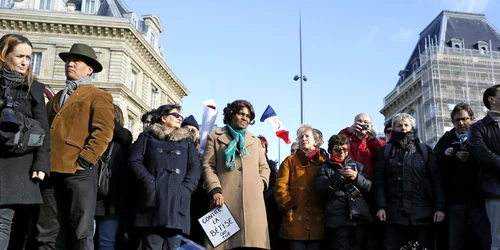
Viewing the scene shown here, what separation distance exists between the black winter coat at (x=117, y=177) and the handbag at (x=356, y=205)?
242 cm

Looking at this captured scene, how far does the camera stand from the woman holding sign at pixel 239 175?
4.63 m

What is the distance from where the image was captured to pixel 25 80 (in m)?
3.78

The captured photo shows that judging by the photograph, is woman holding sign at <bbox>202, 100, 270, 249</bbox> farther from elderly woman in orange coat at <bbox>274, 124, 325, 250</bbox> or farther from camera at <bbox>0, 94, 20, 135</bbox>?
camera at <bbox>0, 94, 20, 135</bbox>

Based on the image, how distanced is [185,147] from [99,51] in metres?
28.5

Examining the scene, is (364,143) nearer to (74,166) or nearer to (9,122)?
(74,166)

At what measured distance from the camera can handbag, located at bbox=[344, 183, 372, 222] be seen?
15.9ft

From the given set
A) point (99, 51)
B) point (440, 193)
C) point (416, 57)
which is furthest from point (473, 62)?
point (440, 193)

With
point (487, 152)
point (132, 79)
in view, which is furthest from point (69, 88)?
point (132, 79)

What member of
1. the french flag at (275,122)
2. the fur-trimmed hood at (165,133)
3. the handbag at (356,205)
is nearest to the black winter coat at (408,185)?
the handbag at (356,205)

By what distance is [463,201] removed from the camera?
4.91m

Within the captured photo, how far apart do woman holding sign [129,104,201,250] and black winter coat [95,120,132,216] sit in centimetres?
20

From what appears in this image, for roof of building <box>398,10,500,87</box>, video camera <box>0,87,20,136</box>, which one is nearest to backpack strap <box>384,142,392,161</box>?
video camera <box>0,87,20,136</box>

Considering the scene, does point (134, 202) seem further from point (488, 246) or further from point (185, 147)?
point (488, 246)

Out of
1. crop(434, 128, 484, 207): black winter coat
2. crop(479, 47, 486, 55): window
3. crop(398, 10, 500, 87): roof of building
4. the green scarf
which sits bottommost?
crop(434, 128, 484, 207): black winter coat
